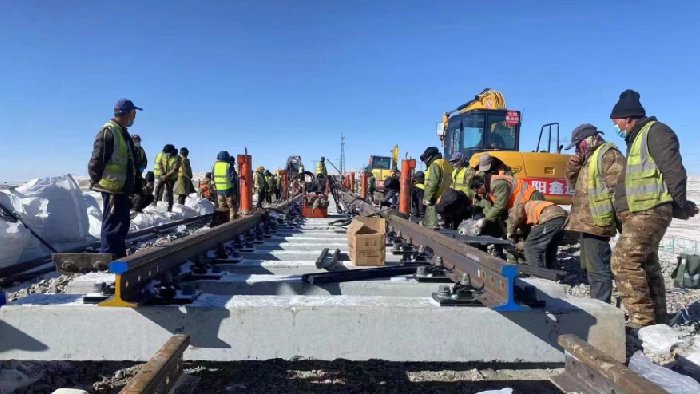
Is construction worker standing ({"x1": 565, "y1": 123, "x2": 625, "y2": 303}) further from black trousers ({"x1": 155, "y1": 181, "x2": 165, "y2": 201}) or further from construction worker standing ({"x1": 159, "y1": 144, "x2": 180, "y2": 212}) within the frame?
black trousers ({"x1": 155, "y1": 181, "x2": 165, "y2": 201})

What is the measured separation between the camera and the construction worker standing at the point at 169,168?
43.2 ft

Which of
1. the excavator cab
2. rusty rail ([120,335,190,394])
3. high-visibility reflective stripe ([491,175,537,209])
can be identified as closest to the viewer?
rusty rail ([120,335,190,394])

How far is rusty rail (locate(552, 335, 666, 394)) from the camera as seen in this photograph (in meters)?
1.73

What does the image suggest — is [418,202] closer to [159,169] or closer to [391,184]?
[391,184]

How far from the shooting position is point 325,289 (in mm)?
3289

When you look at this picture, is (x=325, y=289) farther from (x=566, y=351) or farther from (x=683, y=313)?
(x=683, y=313)

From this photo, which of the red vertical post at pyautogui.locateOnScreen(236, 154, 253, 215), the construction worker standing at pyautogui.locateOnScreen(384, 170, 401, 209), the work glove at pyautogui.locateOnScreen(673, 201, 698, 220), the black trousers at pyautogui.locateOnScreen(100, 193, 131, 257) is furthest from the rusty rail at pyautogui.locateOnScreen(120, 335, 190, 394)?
the construction worker standing at pyautogui.locateOnScreen(384, 170, 401, 209)

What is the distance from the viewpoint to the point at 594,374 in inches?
81.7

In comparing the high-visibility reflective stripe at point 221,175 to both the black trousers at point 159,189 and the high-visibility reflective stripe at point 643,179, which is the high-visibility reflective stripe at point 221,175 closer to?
the black trousers at point 159,189

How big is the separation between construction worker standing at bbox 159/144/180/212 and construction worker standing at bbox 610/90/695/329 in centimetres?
1139

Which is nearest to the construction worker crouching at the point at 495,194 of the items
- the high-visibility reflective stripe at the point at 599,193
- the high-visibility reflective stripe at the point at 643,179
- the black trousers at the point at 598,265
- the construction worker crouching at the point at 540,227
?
the construction worker crouching at the point at 540,227

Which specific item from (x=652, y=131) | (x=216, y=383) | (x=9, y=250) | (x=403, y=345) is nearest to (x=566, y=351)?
(x=403, y=345)

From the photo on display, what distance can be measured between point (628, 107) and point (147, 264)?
3.73 meters

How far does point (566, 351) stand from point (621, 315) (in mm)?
358
